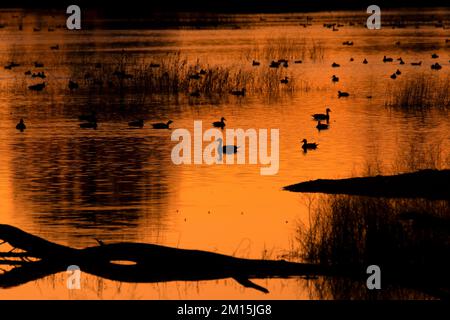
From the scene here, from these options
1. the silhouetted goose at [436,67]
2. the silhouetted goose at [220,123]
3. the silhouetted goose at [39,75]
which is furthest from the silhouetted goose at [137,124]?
the silhouetted goose at [436,67]

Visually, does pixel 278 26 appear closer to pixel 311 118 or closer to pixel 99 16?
pixel 99 16

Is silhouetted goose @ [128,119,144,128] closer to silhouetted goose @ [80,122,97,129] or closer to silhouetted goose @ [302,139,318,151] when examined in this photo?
silhouetted goose @ [80,122,97,129]

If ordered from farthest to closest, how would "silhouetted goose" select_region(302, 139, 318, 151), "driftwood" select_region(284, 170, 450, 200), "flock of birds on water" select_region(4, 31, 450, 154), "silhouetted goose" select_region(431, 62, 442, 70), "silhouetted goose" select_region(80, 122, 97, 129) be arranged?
"silhouetted goose" select_region(431, 62, 442, 70), "silhouetted goose" select_region(80, 122, 97, 129), "flock of birds on water" select_region(4, 31, 450, 154), "silhouetted goose" select_region(302, 139, 318, 151), "driftwood" select_region(284, 170, 450, 200)

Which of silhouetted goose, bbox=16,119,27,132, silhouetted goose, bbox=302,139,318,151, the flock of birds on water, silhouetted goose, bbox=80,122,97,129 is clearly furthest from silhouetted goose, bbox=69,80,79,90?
silhouetted goose, bbox=302,139,318,151

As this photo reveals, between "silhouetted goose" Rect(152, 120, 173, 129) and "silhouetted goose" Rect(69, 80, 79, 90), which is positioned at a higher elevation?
"silhouetted goose" Rect(69, 80, 79, 90)

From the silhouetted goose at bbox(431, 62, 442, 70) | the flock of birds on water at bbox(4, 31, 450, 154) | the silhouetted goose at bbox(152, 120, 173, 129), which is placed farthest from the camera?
the silhouetted goose at bbox(431, 62, 442, 70)

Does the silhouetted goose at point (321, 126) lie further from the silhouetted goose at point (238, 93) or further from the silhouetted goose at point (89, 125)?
the silhouetted goose at point (238, 93)

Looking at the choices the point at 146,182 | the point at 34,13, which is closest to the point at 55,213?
the point at 146,182

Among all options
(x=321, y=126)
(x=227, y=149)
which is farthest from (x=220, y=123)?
(x=227, y=149)

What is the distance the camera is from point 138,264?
15445 mm

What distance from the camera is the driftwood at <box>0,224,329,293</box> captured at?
1495 centimetres

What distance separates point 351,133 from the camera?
116 feet

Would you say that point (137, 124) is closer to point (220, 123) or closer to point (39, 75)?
point (220, 123)

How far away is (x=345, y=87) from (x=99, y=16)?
7851cm
